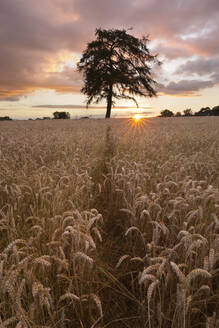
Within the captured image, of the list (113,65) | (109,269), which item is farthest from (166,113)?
(109,269)

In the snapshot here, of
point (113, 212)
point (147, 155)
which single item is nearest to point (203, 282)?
point (113, 212)

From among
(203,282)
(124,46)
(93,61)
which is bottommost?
(203,282)

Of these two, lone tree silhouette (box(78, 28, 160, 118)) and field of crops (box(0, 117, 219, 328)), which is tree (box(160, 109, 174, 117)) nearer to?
lone tree silhouette (box(78, 28, 160, 118))

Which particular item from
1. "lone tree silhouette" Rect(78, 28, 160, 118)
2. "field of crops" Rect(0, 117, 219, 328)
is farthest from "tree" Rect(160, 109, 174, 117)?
"field of crops" Rect(0, 117, 219, 328)

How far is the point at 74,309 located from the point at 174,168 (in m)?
3.00

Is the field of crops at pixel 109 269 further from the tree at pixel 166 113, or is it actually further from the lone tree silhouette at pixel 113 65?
the tree at pixel 166 113

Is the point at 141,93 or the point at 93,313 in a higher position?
the point at 141,93

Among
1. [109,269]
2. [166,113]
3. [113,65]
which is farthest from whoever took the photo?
[166,113]

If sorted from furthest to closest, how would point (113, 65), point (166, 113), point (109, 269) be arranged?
point (166, 113) → point (113, 65) → point (109, 269)

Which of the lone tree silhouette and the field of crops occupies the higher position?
the lone tree silhouette

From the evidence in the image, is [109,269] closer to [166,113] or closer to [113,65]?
[113,65]

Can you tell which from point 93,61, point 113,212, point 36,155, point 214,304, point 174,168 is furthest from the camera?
point 93,61

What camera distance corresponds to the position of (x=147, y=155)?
5117mm

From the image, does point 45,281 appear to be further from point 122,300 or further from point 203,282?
point 203,282
